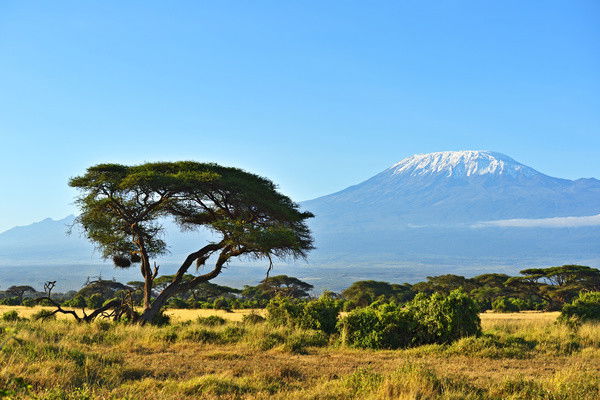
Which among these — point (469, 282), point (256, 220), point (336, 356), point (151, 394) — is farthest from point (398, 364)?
point (469, 282)

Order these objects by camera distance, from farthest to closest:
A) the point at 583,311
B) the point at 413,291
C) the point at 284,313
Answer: the point at 413,291, the point at 583,311, the point at 284,313

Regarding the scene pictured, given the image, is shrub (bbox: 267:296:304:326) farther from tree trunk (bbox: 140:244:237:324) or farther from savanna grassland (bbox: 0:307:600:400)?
tree trunk (bbox: 140:244:237:324)

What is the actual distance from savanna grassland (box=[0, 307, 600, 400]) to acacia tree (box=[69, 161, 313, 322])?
145 inches

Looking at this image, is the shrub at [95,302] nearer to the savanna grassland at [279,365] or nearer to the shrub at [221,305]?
the shrub at [221,305]

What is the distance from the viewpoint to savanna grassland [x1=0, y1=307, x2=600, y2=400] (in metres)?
8.24

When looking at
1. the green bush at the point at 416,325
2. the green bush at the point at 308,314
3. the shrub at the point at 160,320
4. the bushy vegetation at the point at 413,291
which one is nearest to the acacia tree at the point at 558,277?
the bushy vegetation at the point at 413,291

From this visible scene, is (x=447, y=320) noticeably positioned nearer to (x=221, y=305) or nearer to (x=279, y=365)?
(x=279, y=365)

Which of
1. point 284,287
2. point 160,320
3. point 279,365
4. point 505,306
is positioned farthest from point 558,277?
point 279,365

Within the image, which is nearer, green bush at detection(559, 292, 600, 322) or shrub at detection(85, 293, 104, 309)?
green bush at detection(559, 292, 600, 322)

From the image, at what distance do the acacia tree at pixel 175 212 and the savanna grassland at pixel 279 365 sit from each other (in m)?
3.68

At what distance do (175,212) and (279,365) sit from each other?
41.5ft

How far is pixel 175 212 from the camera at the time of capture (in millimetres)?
22500

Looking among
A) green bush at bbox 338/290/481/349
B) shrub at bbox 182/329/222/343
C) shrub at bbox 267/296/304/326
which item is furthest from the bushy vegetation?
green bush at bbox 338/290/481/349

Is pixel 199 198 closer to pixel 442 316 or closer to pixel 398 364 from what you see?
pixel 442 316
